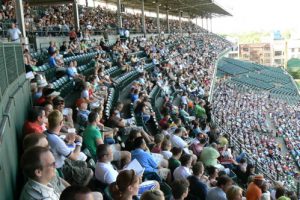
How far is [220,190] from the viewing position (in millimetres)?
5281

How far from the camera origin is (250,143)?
72.1 ft

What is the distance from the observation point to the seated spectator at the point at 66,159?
12.1 ft

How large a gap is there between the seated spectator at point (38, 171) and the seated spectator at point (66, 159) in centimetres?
99

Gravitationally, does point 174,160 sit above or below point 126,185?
below

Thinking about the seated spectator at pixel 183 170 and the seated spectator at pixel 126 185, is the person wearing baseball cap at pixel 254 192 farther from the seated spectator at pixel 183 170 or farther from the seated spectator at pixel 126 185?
the seated spectator at pixel 126 185

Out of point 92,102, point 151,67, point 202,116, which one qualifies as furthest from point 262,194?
point 151,67

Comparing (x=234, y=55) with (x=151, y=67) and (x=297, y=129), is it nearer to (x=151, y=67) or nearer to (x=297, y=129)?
(x=297, y=129)

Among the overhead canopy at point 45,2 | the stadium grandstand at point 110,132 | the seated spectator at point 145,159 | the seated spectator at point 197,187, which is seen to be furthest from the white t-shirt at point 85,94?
the overhead canopy at point 45,2

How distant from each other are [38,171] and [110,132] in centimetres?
340

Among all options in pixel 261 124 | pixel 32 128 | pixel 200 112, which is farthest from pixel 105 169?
pixel 261 124

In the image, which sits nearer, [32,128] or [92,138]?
[32,128]

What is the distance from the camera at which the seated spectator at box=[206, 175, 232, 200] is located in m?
5.23

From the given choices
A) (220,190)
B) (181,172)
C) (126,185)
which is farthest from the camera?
(181,172)

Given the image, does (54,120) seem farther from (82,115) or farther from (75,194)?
(82,115)
